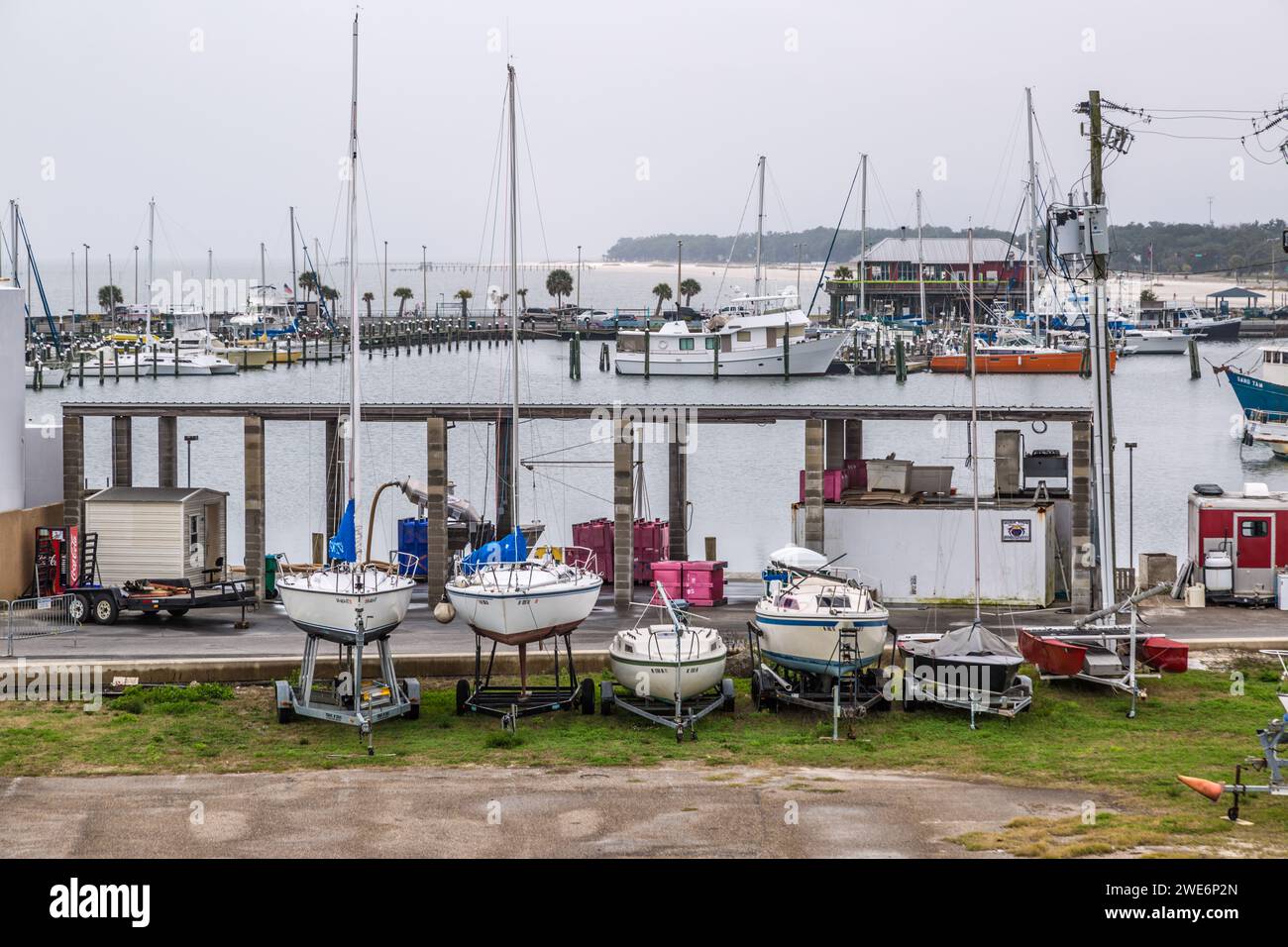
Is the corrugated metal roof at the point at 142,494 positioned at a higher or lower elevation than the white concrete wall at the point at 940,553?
higher

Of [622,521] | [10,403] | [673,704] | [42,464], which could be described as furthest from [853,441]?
[10,403]

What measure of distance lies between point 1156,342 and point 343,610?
15838cm

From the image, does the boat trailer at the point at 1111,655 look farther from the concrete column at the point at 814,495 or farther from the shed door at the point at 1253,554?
the concrete column at the point at 814,495

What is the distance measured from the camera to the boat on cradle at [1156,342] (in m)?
166

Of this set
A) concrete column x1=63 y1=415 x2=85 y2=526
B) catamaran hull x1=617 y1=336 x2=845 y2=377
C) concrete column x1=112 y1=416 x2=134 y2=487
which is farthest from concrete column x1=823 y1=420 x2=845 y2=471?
catamaran hull x1=617 y1=336 x2=845 y2=377

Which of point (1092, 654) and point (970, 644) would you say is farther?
point (1092, 654)

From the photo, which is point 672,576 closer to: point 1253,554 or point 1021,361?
point 1253,554

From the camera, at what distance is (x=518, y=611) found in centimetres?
2397

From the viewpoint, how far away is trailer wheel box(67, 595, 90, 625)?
27.8 metres

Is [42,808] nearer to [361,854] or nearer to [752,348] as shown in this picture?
[361,854]

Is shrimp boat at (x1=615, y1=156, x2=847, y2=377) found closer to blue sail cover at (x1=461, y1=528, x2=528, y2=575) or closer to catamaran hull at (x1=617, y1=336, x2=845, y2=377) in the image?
catamaran hull at (x1=617, y1=336, x2=845, y2=377)

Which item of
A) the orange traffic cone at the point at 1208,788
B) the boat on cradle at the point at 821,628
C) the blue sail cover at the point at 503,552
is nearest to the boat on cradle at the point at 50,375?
the blue sail cover at the point at 503,552

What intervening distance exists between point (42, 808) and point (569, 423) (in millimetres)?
68657

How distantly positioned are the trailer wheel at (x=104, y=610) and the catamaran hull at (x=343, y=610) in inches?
239
